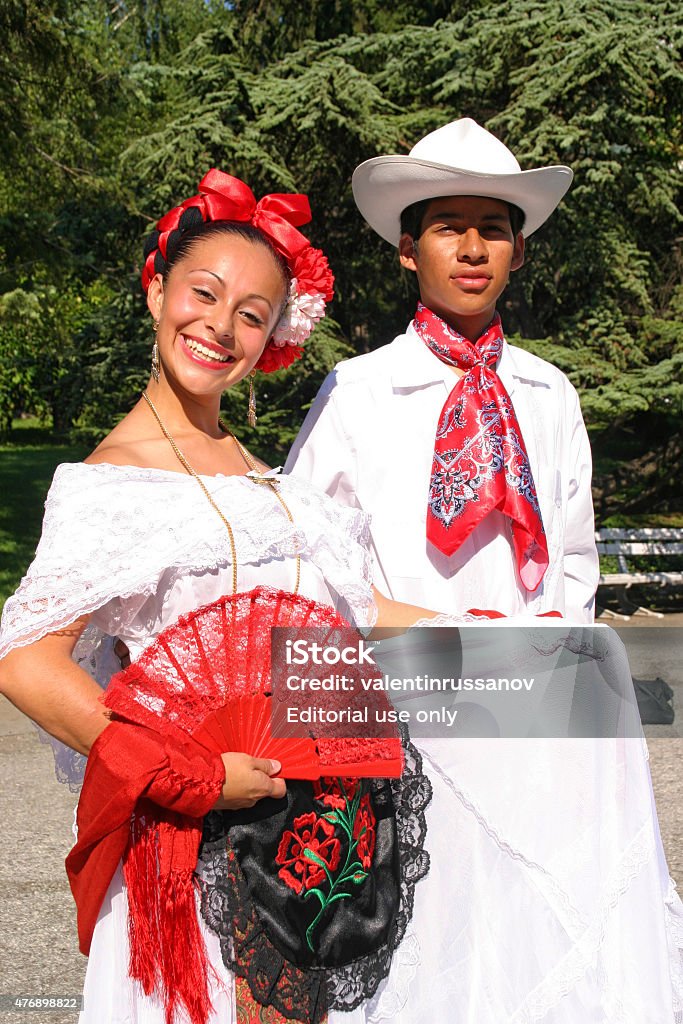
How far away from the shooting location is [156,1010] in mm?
1809

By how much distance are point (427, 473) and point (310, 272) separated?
2.21ft

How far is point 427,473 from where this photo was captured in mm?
2803

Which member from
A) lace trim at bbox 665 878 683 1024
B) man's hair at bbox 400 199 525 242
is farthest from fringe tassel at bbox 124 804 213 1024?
man's hair at bbox 400 199 525 242

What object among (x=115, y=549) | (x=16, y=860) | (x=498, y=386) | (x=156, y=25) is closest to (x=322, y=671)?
(x=115, y=549)

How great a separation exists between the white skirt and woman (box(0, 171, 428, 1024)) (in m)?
0.30

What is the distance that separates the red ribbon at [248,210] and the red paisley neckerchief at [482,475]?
70 centimetres

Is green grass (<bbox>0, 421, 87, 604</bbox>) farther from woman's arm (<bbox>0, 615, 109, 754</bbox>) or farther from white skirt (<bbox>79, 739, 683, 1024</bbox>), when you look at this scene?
woman's arm (<bbox>0, 615, 109, 754</bbox>)

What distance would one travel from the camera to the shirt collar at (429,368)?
2903 mm

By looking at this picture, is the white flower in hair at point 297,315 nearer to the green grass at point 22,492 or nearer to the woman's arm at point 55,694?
the woman's arm at point 55,694

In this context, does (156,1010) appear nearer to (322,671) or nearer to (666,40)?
(322,671)

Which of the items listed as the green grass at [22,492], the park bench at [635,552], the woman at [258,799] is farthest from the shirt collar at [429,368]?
the green grass at [22,492]

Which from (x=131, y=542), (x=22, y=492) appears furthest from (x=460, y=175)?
(x=22, y=492)

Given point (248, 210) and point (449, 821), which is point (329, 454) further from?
point (449, 821)

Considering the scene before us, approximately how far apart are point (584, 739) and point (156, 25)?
13457 mm
